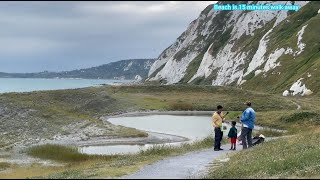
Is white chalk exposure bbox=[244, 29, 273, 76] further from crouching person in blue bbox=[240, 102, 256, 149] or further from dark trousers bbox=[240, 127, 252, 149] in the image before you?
crouching person in blue bbox=[240, 102, 256, 149]

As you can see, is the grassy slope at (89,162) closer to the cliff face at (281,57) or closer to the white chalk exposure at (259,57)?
the cliff face at (281,57)

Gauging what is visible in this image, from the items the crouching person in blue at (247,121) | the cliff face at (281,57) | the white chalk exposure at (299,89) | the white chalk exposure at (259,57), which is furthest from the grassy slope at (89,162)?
the white chalk exposure at (259,57)

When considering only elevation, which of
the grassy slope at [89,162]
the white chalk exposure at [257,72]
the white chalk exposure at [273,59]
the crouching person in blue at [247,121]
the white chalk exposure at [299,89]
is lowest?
the grassy slope at [89,162]

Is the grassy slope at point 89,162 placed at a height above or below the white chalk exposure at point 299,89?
below

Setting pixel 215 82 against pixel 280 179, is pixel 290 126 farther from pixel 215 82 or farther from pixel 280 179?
pixel 215 82

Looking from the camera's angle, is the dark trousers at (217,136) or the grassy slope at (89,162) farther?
the dark trousers at (217,136)

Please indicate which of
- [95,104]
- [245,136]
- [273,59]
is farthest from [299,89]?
[245,136]

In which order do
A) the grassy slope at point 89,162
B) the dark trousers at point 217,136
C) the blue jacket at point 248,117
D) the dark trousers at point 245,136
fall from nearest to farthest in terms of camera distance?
1. the grassy slope at point 89,162
2. the blue jacket at point 248,117
3. the dark trousers at point 245,136
4. the dark trousers at point 217,136

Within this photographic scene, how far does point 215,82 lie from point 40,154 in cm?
15858

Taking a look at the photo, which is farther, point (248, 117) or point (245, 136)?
point (245, 136)

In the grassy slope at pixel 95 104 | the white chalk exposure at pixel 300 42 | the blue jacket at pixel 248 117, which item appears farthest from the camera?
the white chalk exposure at pixel 300 42

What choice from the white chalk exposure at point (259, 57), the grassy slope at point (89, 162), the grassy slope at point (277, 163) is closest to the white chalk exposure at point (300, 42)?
the white chalk exposure at point (259, 57)

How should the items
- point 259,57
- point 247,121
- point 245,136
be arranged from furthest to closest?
point 259,57 < point 245,136 < point 247,121

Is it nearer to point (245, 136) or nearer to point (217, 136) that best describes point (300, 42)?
point (217, 136)
